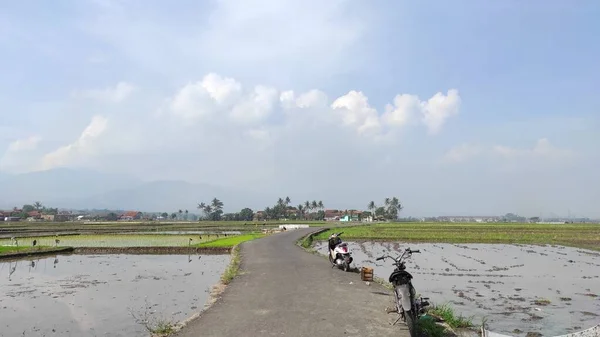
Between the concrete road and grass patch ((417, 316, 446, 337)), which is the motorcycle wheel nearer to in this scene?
the concrete road

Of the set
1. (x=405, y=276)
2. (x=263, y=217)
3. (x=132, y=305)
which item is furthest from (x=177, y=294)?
(x=263, y=217)

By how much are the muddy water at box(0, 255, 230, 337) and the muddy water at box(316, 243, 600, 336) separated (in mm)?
7027

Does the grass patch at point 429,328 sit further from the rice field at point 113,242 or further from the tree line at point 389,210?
the tree line at point 389,210

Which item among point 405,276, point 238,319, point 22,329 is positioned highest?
point 405,276

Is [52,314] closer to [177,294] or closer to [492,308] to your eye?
[177,294]

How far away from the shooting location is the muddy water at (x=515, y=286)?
9.70 meters

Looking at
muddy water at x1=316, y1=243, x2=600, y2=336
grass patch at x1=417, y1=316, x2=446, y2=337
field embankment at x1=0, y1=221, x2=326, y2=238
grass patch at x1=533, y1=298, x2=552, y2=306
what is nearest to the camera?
grass patch at x1=417, y1=316, x2=446, y2=337

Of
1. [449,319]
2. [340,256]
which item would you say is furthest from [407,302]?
[340,256]

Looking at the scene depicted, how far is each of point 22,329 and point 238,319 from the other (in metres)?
5.15

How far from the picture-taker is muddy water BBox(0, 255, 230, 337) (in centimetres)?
923

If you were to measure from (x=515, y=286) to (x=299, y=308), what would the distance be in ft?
31.6

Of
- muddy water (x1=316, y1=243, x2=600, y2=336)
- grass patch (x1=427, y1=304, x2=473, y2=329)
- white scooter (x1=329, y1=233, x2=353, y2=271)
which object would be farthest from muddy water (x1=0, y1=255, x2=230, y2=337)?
muddy water (x1=316, y1=243, x2=600, y2=336)

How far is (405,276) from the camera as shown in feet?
22.2

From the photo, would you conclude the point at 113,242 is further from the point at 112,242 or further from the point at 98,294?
the point at 98,294
